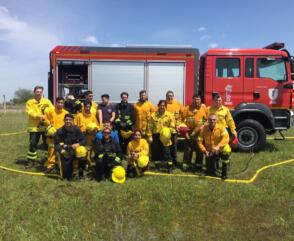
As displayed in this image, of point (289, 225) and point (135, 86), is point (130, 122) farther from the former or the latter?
point (289, 225)

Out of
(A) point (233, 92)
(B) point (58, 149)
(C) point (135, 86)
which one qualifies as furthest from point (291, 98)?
(B) point (58, 149)

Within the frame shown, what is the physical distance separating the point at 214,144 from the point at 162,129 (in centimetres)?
109

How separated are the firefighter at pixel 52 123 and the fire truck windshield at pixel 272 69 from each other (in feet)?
17.0

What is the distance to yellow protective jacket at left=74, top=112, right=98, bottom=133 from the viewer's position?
23.3 ft

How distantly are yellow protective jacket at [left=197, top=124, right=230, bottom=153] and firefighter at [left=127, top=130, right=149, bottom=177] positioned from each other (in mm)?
1158

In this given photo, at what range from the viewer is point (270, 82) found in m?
8.79

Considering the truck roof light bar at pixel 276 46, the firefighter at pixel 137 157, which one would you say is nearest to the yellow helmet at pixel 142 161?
the firefighter at pixel 137 157

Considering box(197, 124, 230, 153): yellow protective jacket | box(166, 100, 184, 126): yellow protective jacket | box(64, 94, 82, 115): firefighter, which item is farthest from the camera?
box(64, 94, 82, 115): firefighter

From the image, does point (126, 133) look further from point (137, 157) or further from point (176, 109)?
point (137, 157)

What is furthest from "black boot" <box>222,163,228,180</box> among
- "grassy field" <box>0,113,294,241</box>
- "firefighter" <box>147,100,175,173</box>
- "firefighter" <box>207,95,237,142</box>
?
"firefighter" <box>147,100,175,173</box>

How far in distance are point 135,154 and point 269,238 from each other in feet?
9.58

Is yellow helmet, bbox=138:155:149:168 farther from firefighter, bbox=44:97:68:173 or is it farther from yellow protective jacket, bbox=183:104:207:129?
firefighter, bbox=44:97:68:173

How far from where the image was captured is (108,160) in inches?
247

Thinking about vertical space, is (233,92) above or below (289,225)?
above
